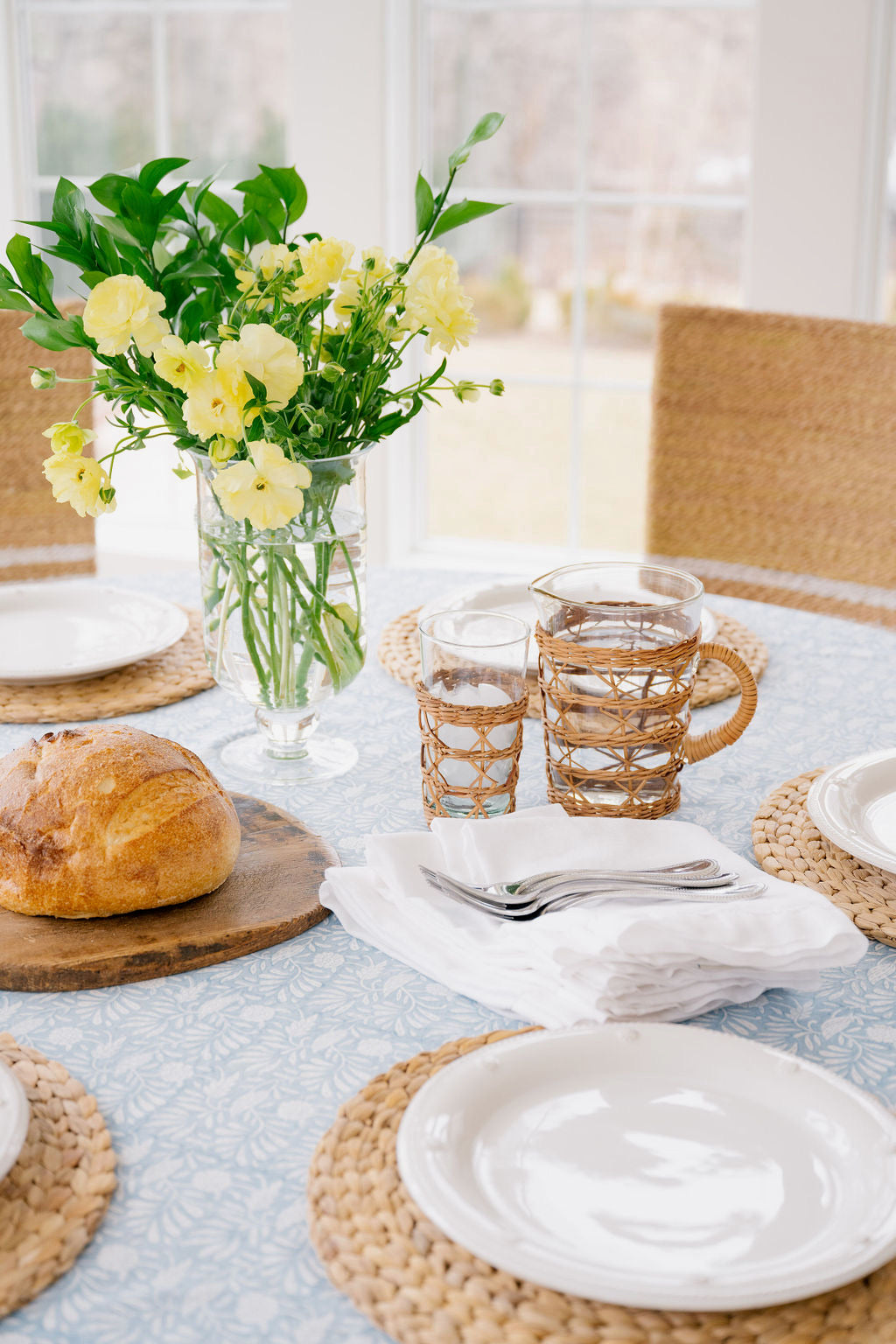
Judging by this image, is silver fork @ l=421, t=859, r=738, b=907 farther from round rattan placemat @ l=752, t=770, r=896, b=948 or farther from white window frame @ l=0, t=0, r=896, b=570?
white window frame @ l=0, t=0, r=896, b=570

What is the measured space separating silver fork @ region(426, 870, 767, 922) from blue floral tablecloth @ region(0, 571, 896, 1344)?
0.21ft

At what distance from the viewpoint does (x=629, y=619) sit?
3.26 feet

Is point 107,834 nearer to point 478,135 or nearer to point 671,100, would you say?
point 478,135

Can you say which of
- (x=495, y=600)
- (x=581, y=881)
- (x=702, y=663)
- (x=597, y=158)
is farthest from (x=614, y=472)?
(x=581, y=881)

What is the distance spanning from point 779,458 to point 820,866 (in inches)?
47.3

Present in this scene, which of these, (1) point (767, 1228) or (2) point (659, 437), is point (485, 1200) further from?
(2) point (659, 437)

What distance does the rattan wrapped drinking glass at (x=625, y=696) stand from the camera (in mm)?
975

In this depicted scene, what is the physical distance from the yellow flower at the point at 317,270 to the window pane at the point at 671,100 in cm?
234

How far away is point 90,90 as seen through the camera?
135 inches

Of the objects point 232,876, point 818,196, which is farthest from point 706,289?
point 232,876

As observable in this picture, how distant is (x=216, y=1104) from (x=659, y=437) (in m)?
1.56

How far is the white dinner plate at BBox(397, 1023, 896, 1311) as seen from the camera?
0.55 metres

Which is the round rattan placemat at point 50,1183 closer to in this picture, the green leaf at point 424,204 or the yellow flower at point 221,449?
the yellow flower at point 221,449

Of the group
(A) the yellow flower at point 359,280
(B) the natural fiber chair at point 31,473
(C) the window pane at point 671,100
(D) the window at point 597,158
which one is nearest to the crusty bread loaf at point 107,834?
(A) the yellow flower at point 359,280
